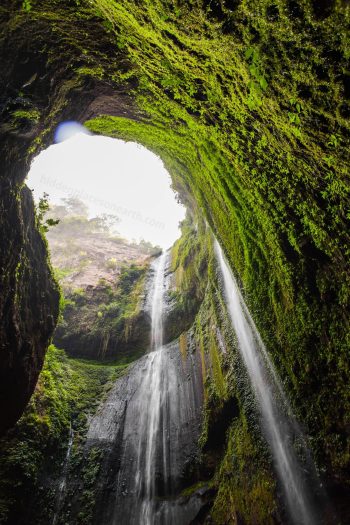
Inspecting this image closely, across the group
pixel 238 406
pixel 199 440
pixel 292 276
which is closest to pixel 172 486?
pixel 199 440

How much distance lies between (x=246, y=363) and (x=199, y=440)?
265cm

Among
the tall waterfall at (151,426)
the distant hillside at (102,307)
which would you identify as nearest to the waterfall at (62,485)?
the tall waterfall at (151,426)

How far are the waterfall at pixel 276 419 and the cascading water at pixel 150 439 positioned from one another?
243 centimetres

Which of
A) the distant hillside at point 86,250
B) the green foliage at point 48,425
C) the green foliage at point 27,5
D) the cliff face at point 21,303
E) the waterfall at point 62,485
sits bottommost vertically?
the waterfall at point 62,485

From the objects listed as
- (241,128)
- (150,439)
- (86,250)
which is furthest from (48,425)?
(86,250)

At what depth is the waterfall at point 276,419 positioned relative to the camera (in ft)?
18.1

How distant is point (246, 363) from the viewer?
7902 mm

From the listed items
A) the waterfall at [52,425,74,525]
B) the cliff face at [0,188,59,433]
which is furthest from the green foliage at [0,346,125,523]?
the cliff face at [0,188,59,433]

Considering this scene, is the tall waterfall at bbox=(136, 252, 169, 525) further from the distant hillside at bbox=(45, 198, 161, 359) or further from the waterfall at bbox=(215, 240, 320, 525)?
the waterfall at bbox=(215, 240, 320, 525)

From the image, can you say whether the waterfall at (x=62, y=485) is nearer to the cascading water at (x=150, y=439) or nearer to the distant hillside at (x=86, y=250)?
the cascading water at (x=150, y=439)

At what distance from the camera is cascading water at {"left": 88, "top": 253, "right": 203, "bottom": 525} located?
7465 mm

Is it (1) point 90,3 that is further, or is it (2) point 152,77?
(2) point 152,77

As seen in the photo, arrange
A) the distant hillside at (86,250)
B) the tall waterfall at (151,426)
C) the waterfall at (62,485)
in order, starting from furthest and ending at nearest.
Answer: the distant hillside at (86,250)
the tall waterfall at (151,426)
the waterfall at (62,485)

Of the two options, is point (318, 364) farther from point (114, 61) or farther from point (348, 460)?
point (114, 61)
